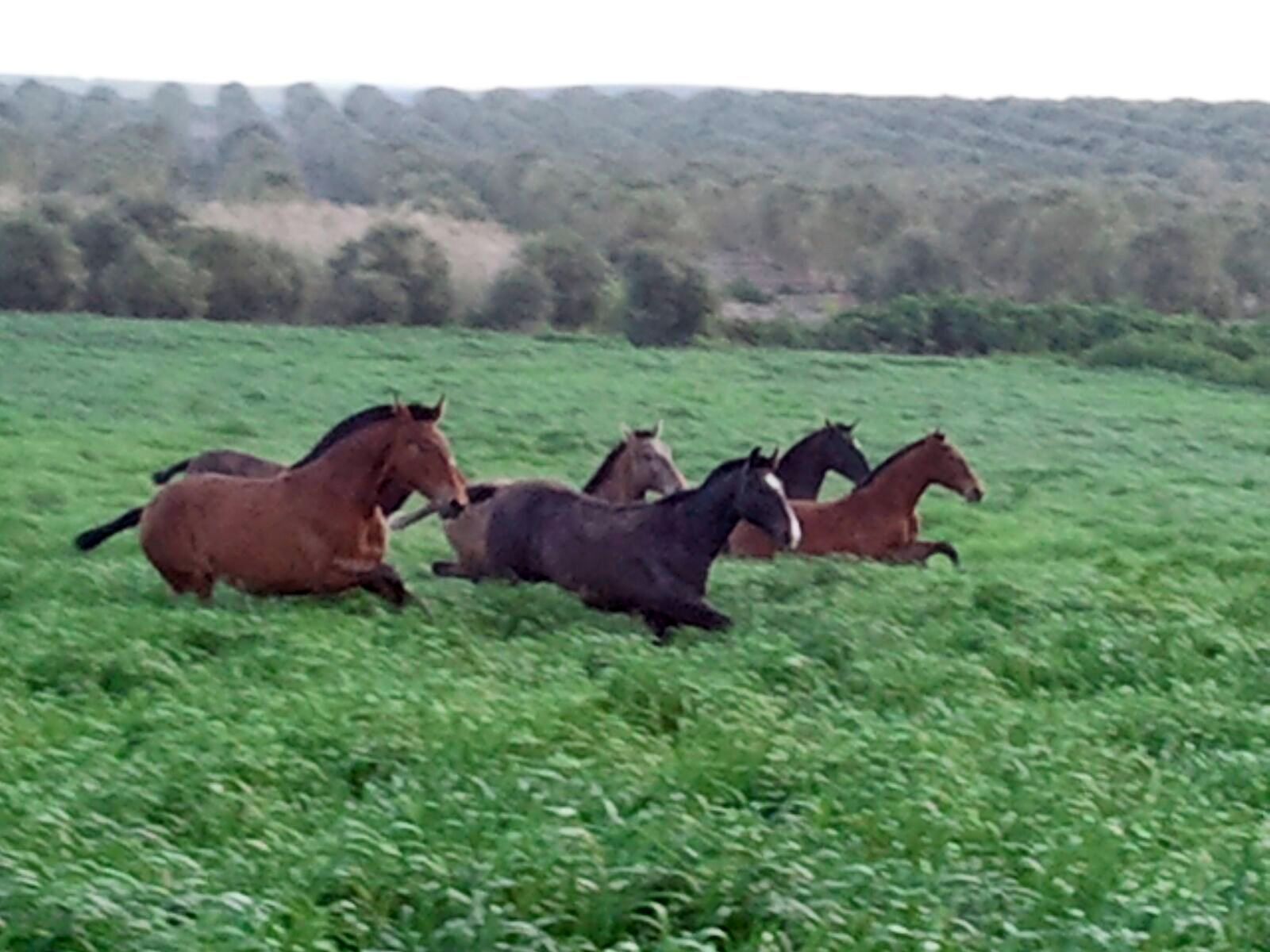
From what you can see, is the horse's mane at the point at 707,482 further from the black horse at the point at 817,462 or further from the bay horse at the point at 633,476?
the black horse at the point at 817,462

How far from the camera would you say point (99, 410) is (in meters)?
23.6

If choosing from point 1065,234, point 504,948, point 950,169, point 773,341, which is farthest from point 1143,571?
point 950,169

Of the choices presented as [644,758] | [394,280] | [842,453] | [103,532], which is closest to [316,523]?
[103,532]

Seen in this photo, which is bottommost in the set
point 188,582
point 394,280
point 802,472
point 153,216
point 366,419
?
point 394,280

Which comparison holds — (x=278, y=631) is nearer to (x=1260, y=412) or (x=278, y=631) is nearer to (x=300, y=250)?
(x=1260, y=412)

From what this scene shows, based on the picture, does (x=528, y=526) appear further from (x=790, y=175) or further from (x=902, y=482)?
(x=790, y=175)

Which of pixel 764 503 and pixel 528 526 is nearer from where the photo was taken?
pixel 764 503

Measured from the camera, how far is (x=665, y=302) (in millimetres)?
37750

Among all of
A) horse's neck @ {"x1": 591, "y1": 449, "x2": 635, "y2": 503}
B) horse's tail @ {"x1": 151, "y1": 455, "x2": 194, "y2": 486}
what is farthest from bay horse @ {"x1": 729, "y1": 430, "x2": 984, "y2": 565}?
horse's tail @ {"x1": 151, "y1": 455, "x2": 194, "y2": 486}

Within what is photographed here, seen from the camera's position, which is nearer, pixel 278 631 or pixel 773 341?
pixel 278 631

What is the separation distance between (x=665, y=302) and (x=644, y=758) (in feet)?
101

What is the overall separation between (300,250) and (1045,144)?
7231 centimetres

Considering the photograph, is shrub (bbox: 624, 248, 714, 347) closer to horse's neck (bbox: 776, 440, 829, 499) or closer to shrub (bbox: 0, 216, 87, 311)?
shrub (bbox: 0, 216, 87, 311)

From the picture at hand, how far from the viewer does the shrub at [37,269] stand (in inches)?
1415
